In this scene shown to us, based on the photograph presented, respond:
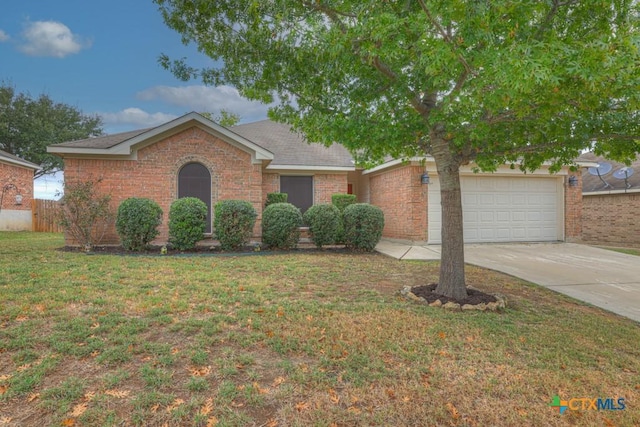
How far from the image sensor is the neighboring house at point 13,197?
17.0m

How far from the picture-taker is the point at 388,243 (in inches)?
494

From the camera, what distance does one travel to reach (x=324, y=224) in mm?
10211

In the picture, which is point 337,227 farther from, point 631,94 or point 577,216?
point 577,216

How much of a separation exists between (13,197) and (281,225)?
647 inches

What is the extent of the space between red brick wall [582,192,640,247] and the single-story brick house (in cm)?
298

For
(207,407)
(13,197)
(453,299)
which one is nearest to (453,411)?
(207,407)

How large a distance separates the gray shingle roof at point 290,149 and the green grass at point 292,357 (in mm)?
8142

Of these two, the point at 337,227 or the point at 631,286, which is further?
the point at 337,227

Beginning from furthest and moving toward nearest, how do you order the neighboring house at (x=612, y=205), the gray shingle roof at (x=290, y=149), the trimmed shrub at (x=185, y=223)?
the neighboring house at (x=612, y=205), the gray shingle roof at (x=290, y=149), the trimmed shrub at (x=185, y=223)

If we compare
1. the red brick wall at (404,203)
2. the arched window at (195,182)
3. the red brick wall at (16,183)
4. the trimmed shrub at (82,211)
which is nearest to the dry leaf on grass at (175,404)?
the trimmed shrub at (82,211)

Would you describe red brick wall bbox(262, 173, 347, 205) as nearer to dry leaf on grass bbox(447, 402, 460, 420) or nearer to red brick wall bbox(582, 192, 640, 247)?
dry leaf on grass bbox(447, 402, 460, 420)

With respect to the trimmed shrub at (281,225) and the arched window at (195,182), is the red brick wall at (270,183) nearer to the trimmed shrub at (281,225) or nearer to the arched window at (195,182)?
the arched window at (195,182)

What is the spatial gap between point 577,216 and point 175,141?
566 inches

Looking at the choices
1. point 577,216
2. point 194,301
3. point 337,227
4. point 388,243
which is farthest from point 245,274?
point 577,216
